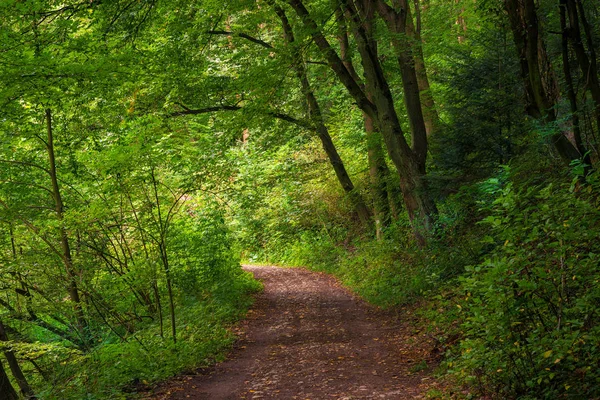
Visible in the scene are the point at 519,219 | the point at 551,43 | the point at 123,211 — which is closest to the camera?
the point at 519,219

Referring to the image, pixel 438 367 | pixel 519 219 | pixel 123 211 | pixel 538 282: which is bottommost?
pixel 438 367

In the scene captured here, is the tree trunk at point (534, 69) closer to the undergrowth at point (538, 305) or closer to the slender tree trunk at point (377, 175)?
the undergrowth at point (538, 305)

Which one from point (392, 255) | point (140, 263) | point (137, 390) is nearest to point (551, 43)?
point (392, 255)

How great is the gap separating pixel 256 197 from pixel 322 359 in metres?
6.04

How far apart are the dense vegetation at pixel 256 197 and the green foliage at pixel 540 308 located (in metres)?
0.02

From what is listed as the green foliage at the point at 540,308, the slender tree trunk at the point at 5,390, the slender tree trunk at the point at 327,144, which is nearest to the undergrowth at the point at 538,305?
the green foliage at the point at 540,308

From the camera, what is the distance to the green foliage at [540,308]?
164 inches

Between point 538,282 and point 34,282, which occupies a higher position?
point 34,282

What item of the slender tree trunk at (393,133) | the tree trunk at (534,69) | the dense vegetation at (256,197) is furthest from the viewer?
the slender tree trunk at (393,133)

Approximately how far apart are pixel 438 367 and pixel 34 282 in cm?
653

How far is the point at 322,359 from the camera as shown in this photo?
801 centimetres

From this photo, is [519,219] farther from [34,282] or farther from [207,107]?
[207,107]

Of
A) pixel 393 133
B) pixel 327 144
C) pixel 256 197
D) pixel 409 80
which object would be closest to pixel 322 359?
pixel 393 133

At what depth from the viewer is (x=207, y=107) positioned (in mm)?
14914
